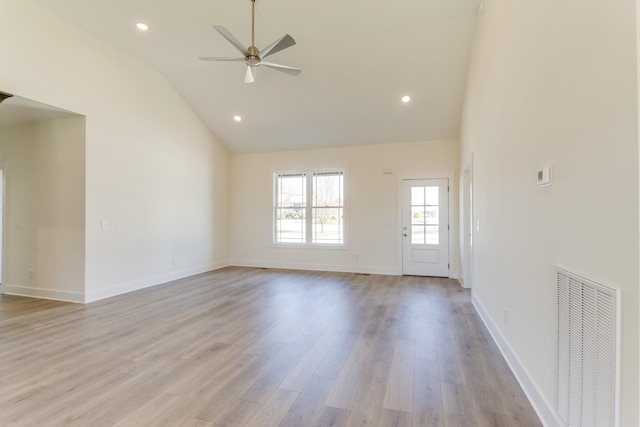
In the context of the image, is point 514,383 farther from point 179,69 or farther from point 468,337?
point 179,69

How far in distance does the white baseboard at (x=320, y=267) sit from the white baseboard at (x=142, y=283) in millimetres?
814

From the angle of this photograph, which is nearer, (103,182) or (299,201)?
(103,182)

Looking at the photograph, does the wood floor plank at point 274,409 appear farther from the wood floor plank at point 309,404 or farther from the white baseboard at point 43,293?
the white baseboard at point 43,293

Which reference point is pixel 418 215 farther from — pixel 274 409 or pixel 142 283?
pixel 142 283

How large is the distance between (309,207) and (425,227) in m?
2.61

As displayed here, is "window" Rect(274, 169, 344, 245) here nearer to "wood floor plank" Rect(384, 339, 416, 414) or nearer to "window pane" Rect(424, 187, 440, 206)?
"window pane" Rect(424, 187, 440, 206)

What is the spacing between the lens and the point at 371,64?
483 centimetres

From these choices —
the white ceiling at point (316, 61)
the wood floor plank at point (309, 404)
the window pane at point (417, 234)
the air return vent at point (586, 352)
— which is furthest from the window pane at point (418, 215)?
the air return vent at point (586, 352)

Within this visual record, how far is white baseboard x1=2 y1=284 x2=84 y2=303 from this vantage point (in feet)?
14.4

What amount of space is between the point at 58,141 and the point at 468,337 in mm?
5917

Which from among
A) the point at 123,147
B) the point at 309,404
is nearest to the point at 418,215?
the point at 309,404

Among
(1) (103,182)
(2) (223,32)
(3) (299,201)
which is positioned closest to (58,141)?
(1) (103,182)

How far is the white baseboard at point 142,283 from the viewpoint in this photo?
446 cm

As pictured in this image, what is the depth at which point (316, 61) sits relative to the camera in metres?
4.90
